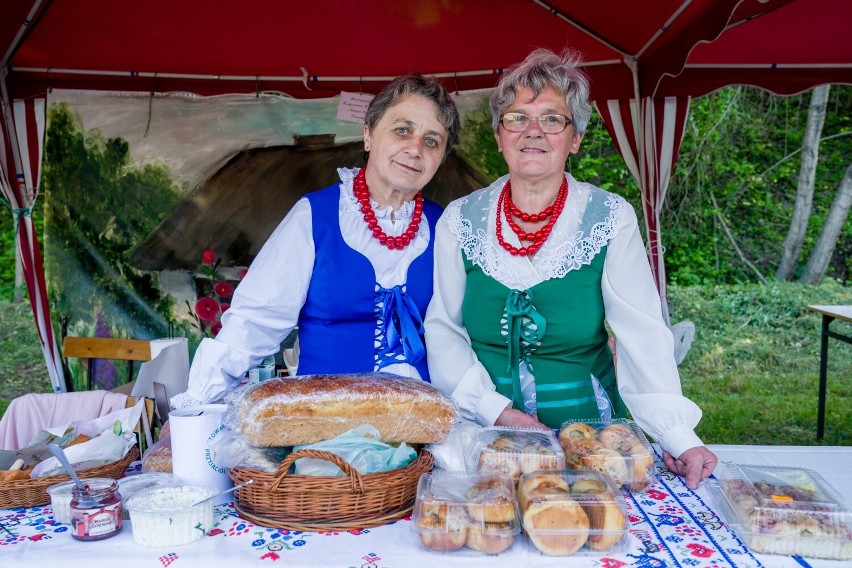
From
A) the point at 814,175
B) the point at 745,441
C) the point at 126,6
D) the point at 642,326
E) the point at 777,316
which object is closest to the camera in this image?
the point at 642,326

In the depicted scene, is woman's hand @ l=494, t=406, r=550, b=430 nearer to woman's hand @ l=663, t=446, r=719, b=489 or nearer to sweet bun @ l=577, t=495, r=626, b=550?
woman's hand @ l=663, t=446, r=719, b=489

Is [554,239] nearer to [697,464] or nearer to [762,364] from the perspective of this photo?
[697,464]

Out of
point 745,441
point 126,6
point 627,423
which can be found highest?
point 126,6

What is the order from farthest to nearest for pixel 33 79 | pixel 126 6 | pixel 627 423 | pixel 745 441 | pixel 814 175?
pixel 814 175
pixel 745 441
pixel 33 79
pixel 126 6
pixel 627 423

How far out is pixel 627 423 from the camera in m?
1.66

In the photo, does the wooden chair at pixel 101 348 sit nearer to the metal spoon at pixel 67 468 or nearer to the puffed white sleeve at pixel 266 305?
the puffed white sleeve at pixel 266 305

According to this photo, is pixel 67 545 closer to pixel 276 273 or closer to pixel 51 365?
pixel 276 273

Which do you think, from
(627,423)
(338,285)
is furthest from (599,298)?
(338,285)

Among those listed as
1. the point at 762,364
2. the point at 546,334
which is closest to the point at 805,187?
the point at 762,364

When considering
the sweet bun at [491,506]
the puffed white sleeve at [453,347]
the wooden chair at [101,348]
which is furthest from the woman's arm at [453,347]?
the wooden chair at [101,348]

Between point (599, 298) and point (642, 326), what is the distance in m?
0.14

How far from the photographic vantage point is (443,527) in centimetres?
127

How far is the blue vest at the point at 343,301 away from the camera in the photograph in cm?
200

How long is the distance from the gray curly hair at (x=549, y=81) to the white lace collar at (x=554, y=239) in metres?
0.22
